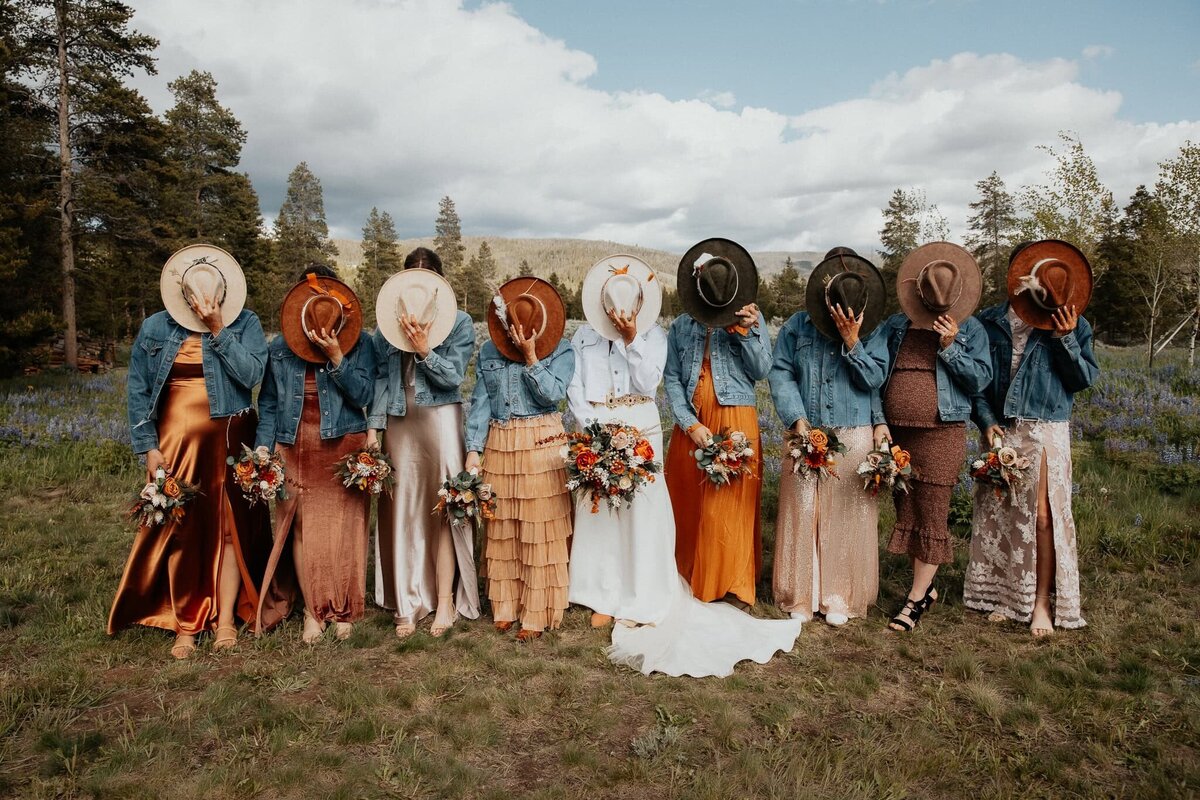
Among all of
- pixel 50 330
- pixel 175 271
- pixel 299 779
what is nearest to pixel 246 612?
pixel 299 779

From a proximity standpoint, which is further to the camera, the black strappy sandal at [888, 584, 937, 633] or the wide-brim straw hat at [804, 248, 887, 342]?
the black strappy sandal at [888, 584, 937, 633]

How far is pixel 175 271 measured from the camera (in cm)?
466

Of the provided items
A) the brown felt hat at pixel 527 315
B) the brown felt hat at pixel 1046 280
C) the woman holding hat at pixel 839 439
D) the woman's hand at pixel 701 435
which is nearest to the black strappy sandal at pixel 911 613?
the woman holding hat at pixel 839 439

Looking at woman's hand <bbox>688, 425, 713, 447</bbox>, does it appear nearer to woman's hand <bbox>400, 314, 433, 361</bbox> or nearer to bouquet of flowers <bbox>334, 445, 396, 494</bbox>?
woman's hand <bbox>400, 314, 433, 361</bbox>

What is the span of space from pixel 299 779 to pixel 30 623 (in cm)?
333

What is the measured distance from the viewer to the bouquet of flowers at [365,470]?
483 cm

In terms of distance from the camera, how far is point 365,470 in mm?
4832

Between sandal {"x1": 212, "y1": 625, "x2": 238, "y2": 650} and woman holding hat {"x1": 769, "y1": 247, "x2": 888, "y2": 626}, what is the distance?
4.07m

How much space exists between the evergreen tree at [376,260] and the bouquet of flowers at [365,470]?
124 feet

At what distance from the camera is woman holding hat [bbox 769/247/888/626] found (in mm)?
5086

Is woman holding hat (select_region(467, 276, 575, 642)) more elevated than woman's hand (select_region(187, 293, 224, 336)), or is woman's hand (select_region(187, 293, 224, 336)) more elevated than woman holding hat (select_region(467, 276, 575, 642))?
woman's hand (select_region(187, 293, 224, 336))

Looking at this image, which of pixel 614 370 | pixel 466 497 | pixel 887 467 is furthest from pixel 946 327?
pixel 466 497

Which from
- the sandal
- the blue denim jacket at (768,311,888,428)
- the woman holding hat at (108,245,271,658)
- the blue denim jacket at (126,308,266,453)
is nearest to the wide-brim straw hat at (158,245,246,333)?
the woman holding hat at (108,245,271,658)

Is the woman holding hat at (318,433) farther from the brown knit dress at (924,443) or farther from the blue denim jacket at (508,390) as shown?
the brown knit dress at (924,443)
